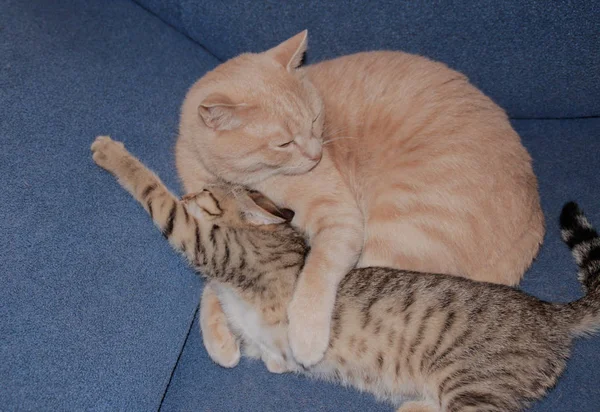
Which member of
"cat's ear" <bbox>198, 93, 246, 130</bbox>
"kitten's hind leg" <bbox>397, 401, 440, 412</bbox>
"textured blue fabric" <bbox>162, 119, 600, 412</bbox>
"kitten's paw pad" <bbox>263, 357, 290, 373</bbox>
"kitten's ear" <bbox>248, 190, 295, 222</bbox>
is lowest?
"kitten's hind leg" <bbox>397, 401, 440, 412</bbox>

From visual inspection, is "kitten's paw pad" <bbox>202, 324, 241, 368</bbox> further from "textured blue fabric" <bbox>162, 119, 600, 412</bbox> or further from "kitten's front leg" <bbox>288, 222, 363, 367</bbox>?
"kitten's front leg" <bbox>288, 222, 363, 367</bbox>

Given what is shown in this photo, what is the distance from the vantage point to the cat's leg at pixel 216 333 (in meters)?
1.54

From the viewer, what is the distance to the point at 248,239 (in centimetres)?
159

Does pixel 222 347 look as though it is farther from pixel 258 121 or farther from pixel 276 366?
pixel 258 121

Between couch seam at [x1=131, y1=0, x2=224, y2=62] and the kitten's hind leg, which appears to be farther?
couch seam at [x1=131, y1=0, x2=224, y2=62]

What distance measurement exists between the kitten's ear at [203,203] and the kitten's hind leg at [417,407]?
764 mm

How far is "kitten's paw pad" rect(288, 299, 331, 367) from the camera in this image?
1.43m

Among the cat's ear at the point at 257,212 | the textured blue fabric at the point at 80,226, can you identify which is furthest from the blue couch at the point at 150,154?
the cat's ear at the point at 257,212

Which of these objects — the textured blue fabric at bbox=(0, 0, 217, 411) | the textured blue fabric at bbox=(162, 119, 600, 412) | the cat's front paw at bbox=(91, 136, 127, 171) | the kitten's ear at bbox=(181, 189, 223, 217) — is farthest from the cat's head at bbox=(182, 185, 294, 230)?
the textured blue fabric at bbox=(162, 119, 600, 412)

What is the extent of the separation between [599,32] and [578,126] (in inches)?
14.6

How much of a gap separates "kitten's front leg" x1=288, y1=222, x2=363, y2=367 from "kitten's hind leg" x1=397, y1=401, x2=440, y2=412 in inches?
10.9

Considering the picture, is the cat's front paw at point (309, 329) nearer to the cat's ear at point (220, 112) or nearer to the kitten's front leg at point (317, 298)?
the kitten's front leg at point (317, 298)

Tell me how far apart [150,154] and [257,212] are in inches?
15.4

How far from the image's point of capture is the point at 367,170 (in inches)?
67.5
